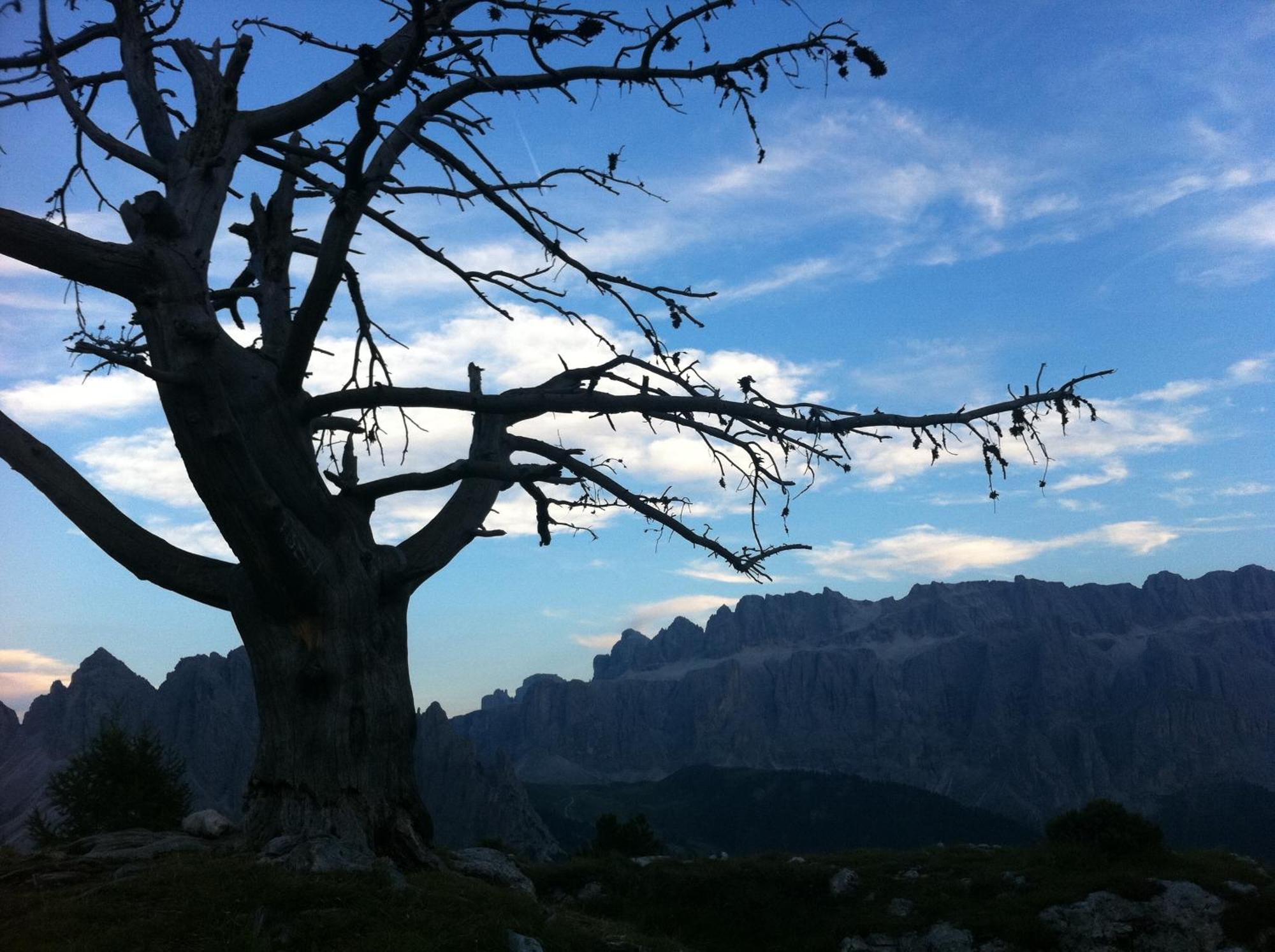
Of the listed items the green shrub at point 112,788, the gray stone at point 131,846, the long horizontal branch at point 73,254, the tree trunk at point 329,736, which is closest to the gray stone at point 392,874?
the tree trunk at point 329,736

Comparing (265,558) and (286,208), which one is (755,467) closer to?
(265,558)

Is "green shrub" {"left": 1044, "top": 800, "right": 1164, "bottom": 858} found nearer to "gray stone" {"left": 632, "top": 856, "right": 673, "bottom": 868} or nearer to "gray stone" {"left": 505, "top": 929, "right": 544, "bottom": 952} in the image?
"gray stone" {"left": 632, "top": 856, "right": 673, "bottom": 868}

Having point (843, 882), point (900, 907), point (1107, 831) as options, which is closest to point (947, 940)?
point (900, 907)

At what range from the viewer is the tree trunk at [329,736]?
34.5ft

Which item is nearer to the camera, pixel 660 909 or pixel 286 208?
pixel 286 208

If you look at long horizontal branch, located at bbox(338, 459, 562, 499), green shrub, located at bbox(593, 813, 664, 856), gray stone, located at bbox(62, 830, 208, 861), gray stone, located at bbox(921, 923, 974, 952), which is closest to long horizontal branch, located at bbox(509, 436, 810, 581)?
long horizontal branch, located at bbox(338, 459, 562, 499)

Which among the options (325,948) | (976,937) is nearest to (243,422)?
(325,948)

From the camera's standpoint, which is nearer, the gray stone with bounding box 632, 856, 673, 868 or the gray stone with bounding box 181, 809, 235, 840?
the gray stone with bounding box 181, 809, 235, 840

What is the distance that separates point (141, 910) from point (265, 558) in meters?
3.46

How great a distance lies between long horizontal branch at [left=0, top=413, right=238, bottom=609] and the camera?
10828 millimetres

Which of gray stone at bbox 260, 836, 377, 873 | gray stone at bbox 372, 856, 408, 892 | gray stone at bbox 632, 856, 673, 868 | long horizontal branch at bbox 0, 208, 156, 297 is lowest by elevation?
gray stone at bbox 632, 856, 673, 868

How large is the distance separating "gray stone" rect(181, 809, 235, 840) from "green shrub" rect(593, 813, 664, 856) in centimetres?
2392

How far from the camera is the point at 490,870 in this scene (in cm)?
1219

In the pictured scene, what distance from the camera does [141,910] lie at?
8.41 metres
